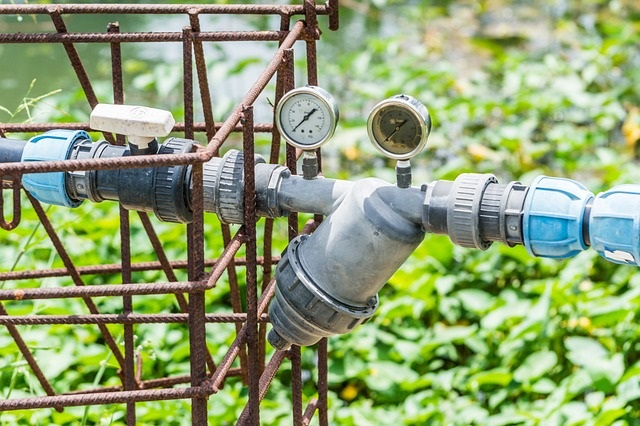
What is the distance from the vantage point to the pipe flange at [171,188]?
1.70 meters

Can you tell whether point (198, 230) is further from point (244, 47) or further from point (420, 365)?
point (244, 47)

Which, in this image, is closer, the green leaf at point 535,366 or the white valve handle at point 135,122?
the white valve handle at point 135,122

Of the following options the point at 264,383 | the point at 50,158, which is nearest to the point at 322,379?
the point at 264,383

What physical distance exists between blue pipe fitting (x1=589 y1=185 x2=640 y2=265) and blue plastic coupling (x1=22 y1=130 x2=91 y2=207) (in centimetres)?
87

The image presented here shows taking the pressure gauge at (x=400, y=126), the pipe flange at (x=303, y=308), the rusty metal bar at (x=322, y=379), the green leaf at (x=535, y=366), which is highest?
the pressure gauge at (x=400, y=126)

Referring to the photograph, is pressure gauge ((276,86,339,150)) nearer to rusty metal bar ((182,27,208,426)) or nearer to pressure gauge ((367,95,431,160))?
pressure gauge ((367,95,431,160))

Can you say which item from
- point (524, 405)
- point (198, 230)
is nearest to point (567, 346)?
point (524, 405)

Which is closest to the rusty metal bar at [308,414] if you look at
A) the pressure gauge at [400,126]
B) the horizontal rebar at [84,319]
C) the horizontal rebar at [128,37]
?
the horizontal rebar at [84,319]

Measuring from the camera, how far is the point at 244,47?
6875 mm

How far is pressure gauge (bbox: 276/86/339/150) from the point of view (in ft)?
5.68

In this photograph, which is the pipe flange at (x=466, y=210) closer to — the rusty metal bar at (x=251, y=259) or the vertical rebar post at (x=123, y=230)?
the rusty metal bar at (x=251, y=259)

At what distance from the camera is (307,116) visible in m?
1.75

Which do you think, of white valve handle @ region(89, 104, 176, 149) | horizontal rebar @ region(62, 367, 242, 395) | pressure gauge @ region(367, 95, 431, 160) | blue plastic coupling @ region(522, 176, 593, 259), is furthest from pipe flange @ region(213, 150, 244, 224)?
horizontal rebar @ region(62, 367, 242, 395)

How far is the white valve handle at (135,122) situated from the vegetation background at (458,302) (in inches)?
22.8
